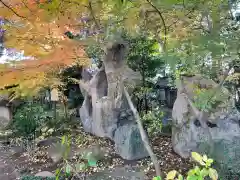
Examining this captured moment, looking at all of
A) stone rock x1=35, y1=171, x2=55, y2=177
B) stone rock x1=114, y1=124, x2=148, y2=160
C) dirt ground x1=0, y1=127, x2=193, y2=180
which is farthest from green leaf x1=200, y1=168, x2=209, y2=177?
stone rock x1=114, y1=124, x2=148, y2=160

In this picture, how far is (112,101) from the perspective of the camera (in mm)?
6395

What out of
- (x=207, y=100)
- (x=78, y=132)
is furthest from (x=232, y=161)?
(x=78, y=132)

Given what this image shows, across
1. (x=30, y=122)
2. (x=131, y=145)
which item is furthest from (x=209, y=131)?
(x=30, y=122)

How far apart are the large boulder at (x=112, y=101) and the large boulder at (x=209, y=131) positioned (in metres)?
0.84

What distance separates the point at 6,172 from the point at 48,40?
3186 mm

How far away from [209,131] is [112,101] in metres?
2.74

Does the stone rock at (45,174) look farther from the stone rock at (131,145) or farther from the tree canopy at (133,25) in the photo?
the tree canopy at (133,25)

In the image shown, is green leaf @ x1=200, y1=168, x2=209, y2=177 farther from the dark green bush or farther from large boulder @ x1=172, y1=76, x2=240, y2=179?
the dark green bush

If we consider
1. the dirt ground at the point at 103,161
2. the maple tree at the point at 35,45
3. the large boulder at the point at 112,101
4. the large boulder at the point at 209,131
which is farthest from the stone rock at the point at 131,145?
the maple tree at the point at 35,45

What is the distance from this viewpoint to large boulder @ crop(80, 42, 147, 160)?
5588 millimetres

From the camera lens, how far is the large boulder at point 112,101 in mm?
5588

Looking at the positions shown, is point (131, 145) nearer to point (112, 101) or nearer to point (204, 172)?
point (112, 101)

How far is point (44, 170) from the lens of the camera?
5113mm

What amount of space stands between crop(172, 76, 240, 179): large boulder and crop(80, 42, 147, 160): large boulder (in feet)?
2.77
